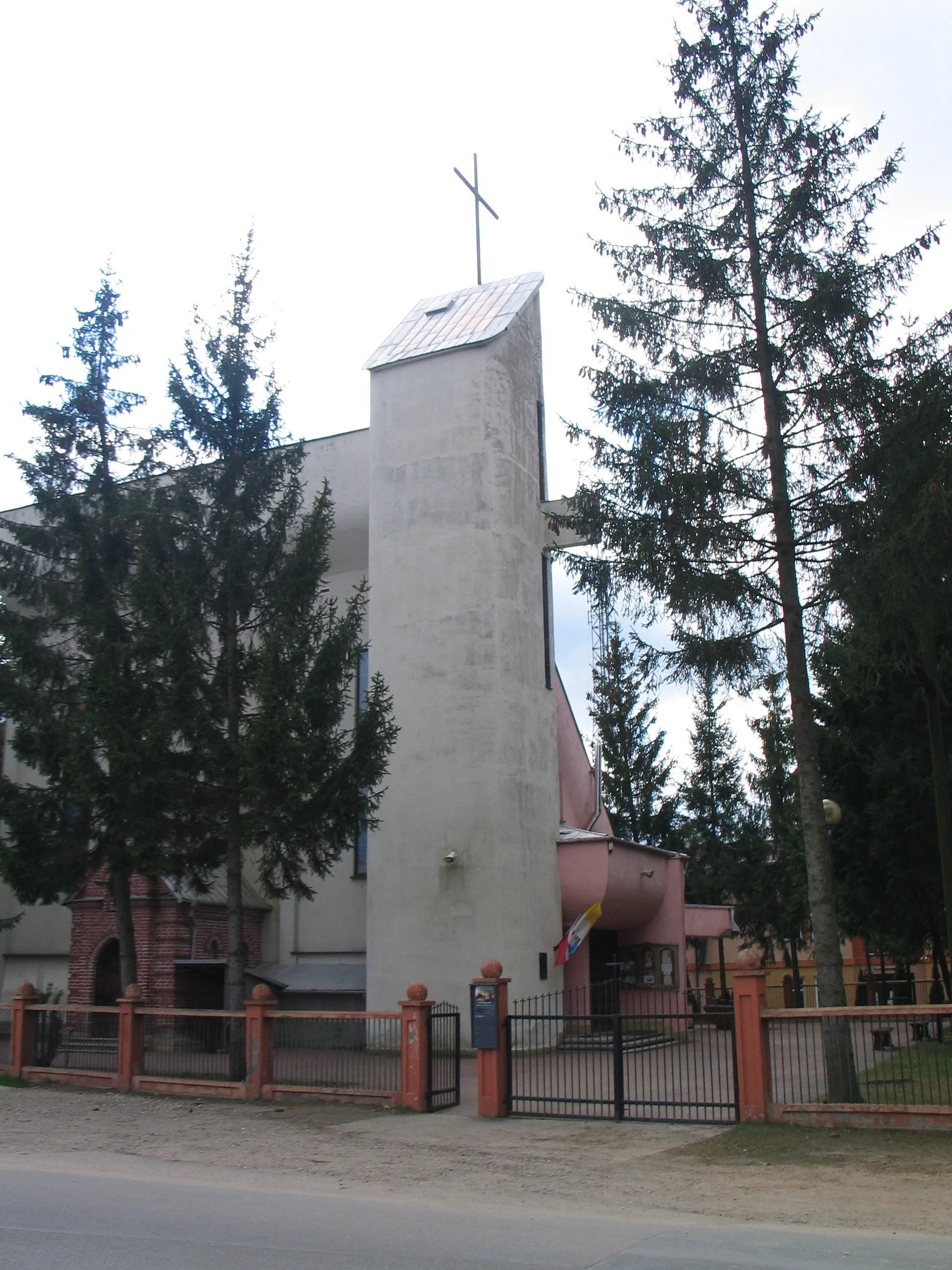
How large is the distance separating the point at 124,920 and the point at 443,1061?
8.73m

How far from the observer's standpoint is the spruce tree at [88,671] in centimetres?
1723

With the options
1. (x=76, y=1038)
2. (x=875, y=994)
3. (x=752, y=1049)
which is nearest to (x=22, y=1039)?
(x=76, y=1038)

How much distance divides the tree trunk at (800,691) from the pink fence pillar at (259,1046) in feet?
24.1

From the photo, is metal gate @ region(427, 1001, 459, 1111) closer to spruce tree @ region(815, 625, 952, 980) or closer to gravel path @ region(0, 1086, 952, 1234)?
gravel path @ region(0, 1086, 952, 1234)

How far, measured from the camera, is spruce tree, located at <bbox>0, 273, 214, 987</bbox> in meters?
17.2

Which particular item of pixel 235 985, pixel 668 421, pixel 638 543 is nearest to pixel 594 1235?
pixel 638 543

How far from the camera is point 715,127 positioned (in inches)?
598

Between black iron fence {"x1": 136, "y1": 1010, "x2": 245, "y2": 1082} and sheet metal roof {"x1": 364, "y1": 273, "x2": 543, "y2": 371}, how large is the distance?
14516mm

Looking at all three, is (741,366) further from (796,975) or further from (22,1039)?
(796,975)

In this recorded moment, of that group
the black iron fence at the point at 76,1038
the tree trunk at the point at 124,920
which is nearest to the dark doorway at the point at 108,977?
the tree trunk at the point at 124,920

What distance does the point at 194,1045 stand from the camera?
1678 cm

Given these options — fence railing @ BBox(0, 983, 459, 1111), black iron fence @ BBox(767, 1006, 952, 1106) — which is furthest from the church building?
black iron fence @ BBox(767, 1006, 952, 1106)

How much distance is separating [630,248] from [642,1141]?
1090cm

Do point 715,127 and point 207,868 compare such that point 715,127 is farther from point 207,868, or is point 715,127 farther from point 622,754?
point 622,754
